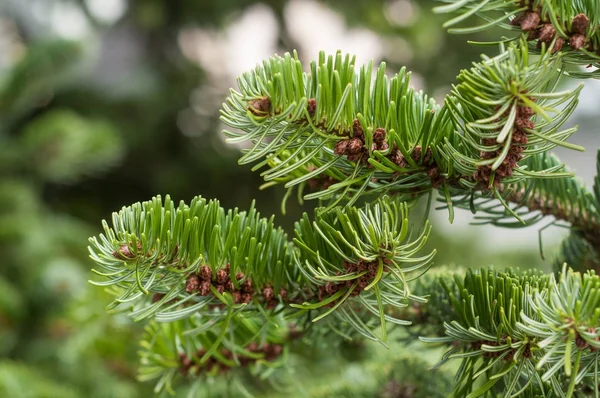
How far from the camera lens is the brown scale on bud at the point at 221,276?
0.92ft

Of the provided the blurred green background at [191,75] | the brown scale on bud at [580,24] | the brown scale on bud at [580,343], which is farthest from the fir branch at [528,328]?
the blurred green background at [191,75]

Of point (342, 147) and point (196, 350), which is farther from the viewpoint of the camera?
point (196, 350)

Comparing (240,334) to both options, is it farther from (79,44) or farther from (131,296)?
(79,44)

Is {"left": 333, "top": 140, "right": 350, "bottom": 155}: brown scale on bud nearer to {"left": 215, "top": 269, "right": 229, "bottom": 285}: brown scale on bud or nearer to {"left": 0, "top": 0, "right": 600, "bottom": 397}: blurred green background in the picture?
{"left": 215, "top": 269, "right": 229, "bottom": 285}: brown scale on bud

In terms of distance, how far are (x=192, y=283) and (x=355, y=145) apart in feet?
0.34

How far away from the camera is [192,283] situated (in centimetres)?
27

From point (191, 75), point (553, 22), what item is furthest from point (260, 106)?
point (191, 75)

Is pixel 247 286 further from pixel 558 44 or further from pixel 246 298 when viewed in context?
pixel 558 44

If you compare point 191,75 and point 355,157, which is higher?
point 191,75

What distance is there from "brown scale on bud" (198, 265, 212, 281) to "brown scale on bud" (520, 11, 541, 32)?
0.58 feet

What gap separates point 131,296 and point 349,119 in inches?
5.6

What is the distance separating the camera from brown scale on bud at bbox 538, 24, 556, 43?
226 millimetres

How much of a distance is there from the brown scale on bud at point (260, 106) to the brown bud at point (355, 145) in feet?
0.13

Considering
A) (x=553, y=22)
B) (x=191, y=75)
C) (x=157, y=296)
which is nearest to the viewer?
(x=553, y=22)
